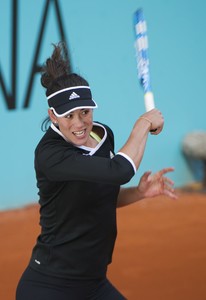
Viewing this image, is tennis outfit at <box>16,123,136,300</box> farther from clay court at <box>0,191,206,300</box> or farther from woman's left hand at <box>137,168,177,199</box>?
clay court at <box>0,191,206,300</box>

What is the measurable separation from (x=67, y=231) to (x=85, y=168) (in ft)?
0.98

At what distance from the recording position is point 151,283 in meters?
3.53

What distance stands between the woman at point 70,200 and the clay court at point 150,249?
1.48 metres

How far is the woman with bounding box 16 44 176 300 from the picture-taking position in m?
1.84

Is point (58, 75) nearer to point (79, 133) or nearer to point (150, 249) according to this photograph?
point (79, 133)

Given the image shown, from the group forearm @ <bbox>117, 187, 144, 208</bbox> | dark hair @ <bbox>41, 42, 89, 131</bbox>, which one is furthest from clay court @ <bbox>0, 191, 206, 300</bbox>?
dark hair @ <bbox>41, 42, 89, 131</bbox>

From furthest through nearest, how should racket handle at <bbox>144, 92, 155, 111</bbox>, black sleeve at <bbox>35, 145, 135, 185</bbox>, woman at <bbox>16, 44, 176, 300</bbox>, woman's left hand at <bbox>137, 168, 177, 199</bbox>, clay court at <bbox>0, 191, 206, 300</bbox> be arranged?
clay court at <bbox>0, 191, 206, 300</bbox>, woman's left hand at <bbox>137, 168, 177, 199</bbox>, racket handle at <bbox>144, 92, 155, 111</bbox>, woman at <bbox>16, 44, 176, 300</bbox>, black sleeve at <bbox>35, 145, 135, 185</bbox>

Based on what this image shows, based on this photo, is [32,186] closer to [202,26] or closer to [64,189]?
[202,26]

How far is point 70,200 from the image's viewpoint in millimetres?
1893

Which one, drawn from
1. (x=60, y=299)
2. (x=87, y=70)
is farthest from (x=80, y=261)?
(x=87, y=70)

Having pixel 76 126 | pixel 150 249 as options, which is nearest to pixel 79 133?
pixel 76 126

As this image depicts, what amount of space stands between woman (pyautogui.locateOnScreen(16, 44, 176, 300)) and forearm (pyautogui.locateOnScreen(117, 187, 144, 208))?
23 cm

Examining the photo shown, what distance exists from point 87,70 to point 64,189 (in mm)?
4261

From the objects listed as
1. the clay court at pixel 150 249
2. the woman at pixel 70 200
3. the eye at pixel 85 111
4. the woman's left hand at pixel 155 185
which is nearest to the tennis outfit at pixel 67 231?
the woman at pixel 70 200
